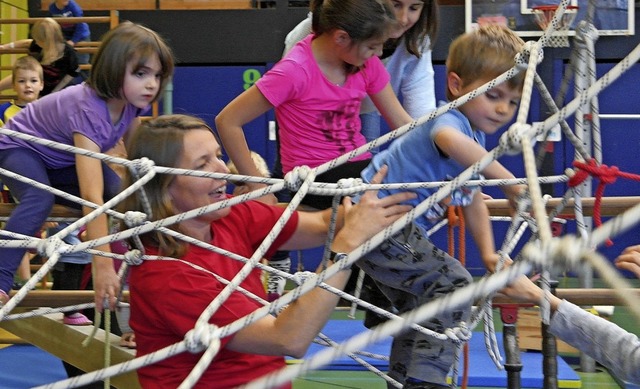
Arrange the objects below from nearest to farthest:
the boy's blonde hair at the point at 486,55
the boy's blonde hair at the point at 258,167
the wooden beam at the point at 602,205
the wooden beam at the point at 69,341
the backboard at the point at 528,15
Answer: the boy's blonde hair at the point at 486,55, the wooden beam at the point at 602,205, the wooden beam at the point at 69,341, the boy's blonde hair at the point at 258,167, the backboard at the point at 528,15

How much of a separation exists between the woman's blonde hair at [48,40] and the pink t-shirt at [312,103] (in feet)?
8.72

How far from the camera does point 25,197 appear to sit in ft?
6.35

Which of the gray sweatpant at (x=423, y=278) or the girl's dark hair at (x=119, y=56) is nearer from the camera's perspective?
the gray sweatpant at (x=423, y=278)

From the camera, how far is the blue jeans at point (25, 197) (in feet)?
6.22

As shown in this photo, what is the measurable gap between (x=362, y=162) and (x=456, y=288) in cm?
54

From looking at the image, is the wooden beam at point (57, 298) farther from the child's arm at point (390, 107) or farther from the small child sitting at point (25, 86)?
the small child sitting at point (25, 86)

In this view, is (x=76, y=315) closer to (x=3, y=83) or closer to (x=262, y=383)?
(x=262, y=383)

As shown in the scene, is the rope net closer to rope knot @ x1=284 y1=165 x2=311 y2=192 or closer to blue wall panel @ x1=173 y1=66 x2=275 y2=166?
rope knot @ x1=284 y1=165 x2=311 y2=192

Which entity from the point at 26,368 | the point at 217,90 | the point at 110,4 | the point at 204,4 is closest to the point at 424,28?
the point at 26,368

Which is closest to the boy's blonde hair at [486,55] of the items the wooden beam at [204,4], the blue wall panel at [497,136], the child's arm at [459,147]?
the child's arm at [459,147]

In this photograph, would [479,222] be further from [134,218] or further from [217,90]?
[217,90]

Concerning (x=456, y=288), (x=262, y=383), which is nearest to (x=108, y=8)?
(x=456, y=288)

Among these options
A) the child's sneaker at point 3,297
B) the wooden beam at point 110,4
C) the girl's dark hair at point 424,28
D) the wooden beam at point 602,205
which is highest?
the wooden beam at point 110,4

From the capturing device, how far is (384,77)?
201 cm
